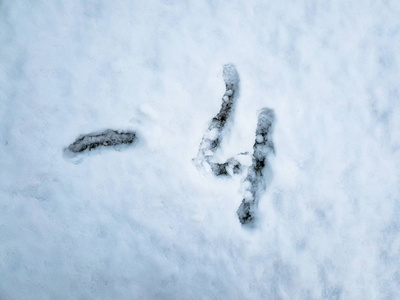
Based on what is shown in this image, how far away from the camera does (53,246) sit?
194 cm

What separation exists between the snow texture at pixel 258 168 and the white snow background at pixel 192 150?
52mm

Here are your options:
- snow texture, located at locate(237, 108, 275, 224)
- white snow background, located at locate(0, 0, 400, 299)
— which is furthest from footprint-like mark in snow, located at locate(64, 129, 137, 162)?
snow texture, located at locate(237, 108, 275, 224)

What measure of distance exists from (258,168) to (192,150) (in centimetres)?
42

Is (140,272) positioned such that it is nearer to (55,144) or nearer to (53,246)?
(53,246)

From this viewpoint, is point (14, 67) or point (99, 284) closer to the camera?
point (99, 284)

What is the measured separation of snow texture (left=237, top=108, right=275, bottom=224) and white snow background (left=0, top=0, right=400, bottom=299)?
0.17ft

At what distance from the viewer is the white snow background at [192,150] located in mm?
→ 1909

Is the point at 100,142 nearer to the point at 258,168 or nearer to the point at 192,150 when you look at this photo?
the point at 192,150

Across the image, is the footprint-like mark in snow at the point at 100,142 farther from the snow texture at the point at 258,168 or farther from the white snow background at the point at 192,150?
the snow texture at the point at 258,168

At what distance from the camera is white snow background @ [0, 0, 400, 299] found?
191 cm

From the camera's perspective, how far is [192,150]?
2014 mm

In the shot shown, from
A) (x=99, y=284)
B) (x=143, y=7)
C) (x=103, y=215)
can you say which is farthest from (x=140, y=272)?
(x=143, y=7)

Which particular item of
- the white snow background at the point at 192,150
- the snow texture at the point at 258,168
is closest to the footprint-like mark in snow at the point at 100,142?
the white snow background at the point at 192,150

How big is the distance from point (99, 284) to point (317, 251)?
1.29m
